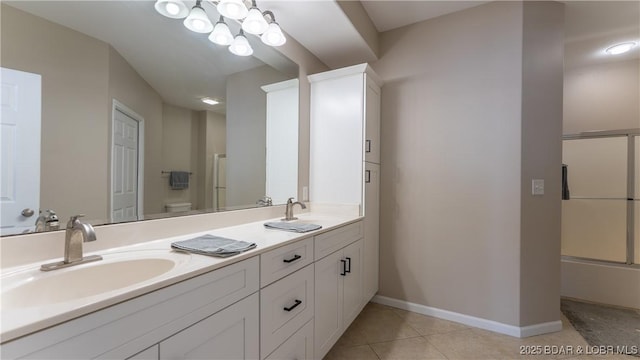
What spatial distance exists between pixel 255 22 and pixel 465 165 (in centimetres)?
184

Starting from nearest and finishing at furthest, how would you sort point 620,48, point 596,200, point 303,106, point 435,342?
1. point 435,342
2. point 303,106
3. point 620,48
4. point 596,200

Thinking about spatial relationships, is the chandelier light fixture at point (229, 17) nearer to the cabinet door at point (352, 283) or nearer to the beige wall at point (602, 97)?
the cabinet door at point (352, 283)

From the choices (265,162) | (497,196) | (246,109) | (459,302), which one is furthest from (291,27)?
(459,302)

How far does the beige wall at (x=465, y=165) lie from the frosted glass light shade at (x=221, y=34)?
4.76 ft

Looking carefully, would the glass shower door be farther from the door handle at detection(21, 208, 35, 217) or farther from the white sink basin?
the door handle at detection(21, 208, 35, 217)

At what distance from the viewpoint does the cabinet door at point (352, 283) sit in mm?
1820

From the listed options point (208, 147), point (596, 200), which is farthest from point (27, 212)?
point (596, 200)

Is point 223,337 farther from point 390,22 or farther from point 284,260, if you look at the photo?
point 390,22

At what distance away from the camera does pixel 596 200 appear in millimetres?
2785

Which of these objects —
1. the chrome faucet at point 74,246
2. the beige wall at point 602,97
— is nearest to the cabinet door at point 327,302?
the chrome faucet at point 74,246

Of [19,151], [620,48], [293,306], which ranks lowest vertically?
[293,306]

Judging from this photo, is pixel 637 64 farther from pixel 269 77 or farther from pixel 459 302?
pixel 269 77

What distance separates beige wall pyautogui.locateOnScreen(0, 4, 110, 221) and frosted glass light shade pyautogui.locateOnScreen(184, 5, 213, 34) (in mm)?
461

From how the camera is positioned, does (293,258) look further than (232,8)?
No
